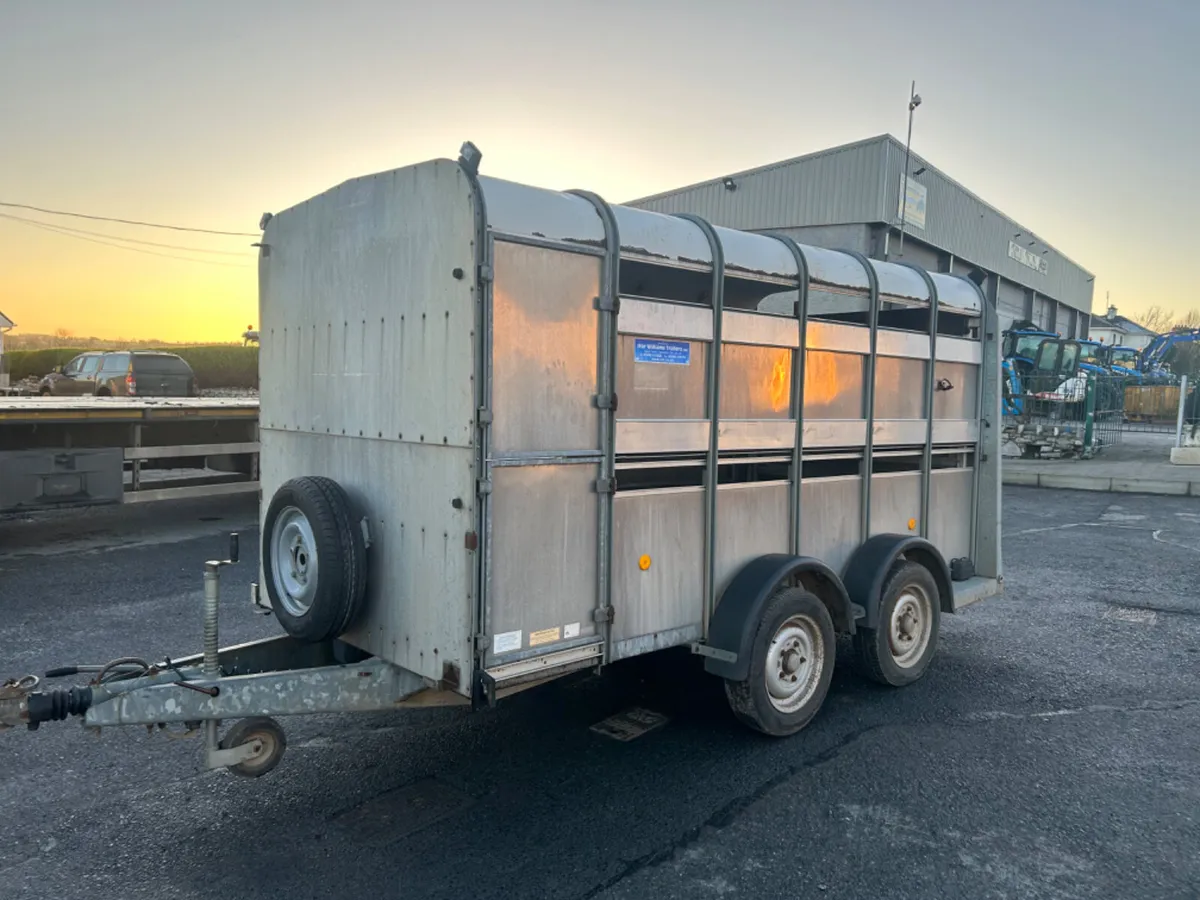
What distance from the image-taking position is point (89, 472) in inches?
356

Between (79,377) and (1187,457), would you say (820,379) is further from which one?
(79,377)

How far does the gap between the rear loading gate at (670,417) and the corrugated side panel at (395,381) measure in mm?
126

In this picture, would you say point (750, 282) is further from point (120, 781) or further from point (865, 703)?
point (120, 781)

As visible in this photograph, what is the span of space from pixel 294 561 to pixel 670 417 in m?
1.94

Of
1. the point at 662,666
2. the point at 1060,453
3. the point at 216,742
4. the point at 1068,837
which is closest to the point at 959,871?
the point at 1068,837

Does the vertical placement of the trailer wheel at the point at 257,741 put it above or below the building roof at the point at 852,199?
below

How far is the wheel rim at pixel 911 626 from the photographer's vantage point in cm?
552

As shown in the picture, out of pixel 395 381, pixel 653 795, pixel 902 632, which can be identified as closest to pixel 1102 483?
pixel 902 632

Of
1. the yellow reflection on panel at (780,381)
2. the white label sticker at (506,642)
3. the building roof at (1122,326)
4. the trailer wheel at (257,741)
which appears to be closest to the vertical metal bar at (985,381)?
the yellow reflection on panel at (780,381)

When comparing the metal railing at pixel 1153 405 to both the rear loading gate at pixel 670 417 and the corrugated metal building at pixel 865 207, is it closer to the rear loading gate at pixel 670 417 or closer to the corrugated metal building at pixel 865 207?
the corrugated metal building at pixel 865 207

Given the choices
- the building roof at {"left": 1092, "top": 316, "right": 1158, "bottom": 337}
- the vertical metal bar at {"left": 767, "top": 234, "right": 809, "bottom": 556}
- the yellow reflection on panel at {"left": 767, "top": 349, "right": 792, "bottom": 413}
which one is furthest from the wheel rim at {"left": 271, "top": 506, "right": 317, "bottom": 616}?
the building roof at {"left": 1092, "top": 316, "right": 1158, "bottom": 337}

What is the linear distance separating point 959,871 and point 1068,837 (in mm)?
668

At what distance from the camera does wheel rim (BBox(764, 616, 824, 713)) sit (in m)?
4.62

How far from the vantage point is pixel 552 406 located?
372 cm
